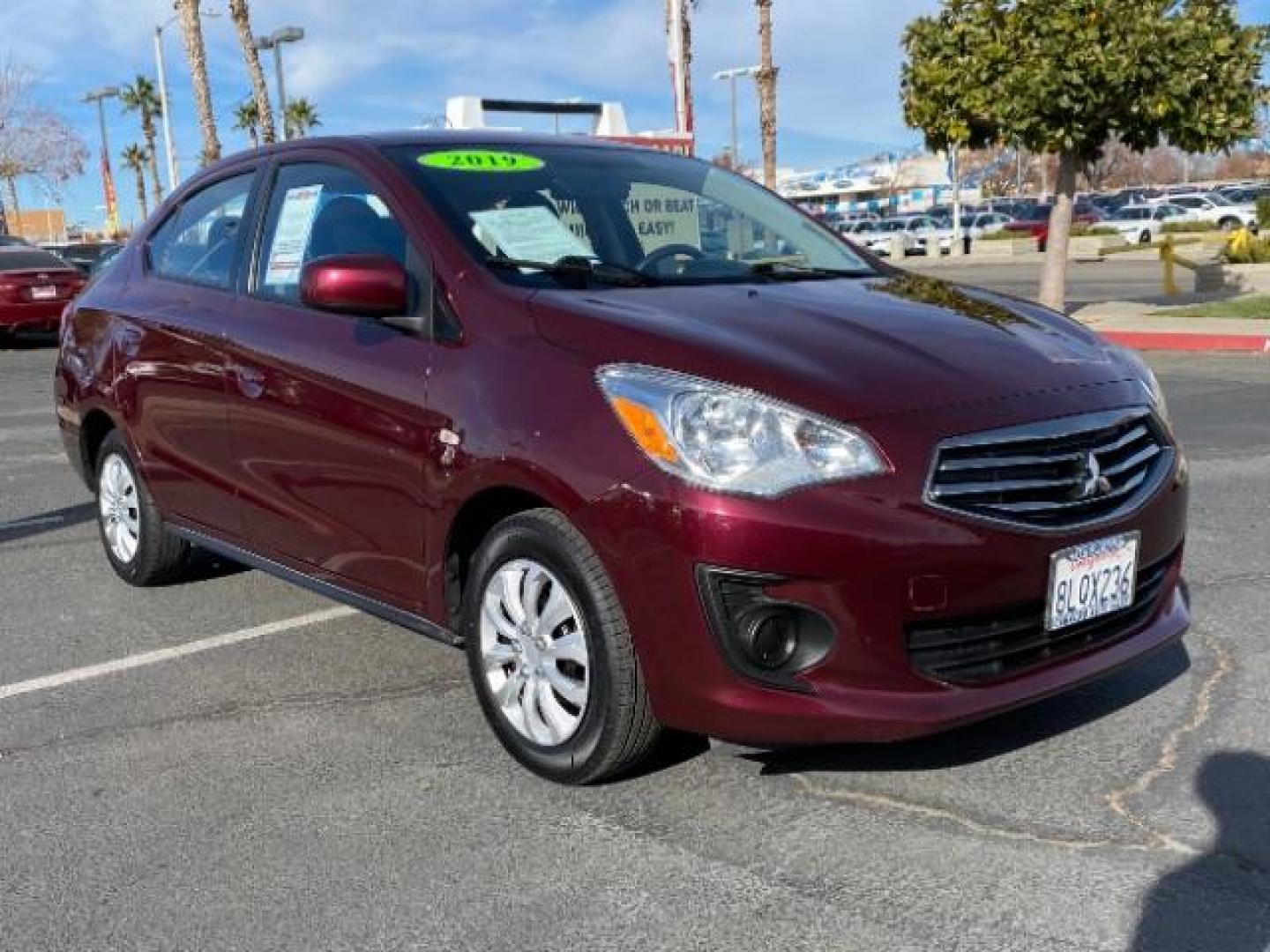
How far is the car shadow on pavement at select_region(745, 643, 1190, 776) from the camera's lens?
3684 mm

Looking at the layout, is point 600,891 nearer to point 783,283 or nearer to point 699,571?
point 699,571

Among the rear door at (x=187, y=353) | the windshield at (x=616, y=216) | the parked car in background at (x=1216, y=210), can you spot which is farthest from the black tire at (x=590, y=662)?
the parked car in background at (x=1216, y=210)

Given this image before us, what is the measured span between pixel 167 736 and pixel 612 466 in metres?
1.80

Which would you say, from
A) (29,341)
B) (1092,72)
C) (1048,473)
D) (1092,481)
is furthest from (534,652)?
(29,341)

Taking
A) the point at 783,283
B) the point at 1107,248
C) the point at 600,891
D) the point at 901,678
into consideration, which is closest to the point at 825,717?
the point at 901,678

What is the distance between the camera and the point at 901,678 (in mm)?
3193

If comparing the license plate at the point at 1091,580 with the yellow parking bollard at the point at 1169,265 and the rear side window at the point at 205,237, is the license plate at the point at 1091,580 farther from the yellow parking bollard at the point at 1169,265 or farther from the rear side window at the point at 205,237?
the yellow parking bollard at the point at 1169,265

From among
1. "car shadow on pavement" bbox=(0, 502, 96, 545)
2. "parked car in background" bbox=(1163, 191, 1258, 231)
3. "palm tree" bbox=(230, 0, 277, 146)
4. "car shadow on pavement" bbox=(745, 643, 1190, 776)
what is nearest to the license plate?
"car shadow on pavement" bbox=(745, 643, 1190, 776)

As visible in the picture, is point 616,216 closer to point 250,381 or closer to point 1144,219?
point 250,381

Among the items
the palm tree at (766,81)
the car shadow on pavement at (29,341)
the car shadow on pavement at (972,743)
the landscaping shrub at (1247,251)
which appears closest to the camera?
the car shadow on pavement at (972,743)

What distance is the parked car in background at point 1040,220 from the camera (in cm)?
4503

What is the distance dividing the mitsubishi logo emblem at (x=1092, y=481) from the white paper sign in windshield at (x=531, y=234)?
1.62 metres

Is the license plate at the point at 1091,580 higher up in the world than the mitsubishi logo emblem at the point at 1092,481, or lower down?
lower down

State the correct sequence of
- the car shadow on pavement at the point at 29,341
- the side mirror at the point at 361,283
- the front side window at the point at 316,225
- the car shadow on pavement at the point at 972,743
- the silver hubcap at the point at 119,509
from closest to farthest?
the car shadow on pavement at the point at 972,743, the side mirror at the point at 361,283, the front side window at the point at 316,225, the silver hubcap at the point at 119,509, the car shadow on pavement at the point at 29,341
